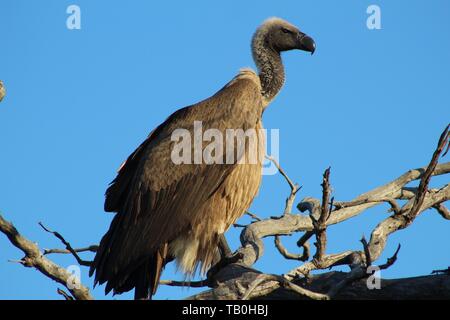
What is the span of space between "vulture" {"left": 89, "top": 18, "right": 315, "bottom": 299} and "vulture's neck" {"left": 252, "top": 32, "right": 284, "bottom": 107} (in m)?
0.56

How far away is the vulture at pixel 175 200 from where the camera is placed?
8023 millimetres

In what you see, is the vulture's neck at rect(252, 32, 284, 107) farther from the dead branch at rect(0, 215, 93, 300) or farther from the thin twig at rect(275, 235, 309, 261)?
the dead branch at rect(0, 215, 93, 300)

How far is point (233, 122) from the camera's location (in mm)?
8594

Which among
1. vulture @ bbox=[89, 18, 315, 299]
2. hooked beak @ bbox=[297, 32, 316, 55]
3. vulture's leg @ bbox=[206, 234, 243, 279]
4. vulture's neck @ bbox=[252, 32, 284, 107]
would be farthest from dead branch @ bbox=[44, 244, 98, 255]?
hooked beak @ bbox=[297, 32, 316, 55]

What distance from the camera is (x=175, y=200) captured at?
8.35m

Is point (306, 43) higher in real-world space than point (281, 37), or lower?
lower

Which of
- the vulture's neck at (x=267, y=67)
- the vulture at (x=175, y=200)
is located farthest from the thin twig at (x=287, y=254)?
the vulture's neck at (x=267, y=67)

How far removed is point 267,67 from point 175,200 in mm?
2401

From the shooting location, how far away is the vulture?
316 inches

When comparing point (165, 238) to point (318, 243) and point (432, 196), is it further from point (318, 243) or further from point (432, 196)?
point (432, 196)

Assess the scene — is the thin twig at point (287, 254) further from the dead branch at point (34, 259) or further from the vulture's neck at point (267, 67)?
the dead branch at point (34, 259)

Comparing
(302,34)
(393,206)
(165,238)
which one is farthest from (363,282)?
(302,34)

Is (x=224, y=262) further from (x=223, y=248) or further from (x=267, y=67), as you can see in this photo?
(x=267, y=67)

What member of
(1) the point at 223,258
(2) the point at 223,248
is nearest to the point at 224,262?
(1) the point at 223,258
